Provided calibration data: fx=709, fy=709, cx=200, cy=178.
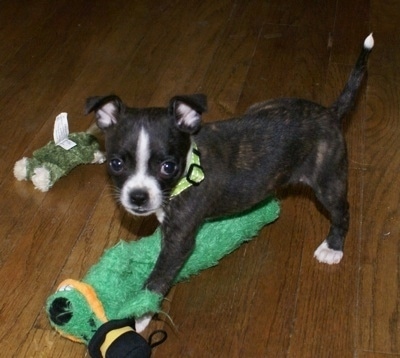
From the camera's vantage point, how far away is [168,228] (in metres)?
2.92

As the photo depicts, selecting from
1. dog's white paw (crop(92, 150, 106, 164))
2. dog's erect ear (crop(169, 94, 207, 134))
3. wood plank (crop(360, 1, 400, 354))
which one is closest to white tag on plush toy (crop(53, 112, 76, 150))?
→ dog's white paw (crop(92, 150, 106, 164))

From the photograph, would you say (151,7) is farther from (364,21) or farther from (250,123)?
(250,123)

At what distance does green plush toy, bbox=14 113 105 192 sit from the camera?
3686 millimetres

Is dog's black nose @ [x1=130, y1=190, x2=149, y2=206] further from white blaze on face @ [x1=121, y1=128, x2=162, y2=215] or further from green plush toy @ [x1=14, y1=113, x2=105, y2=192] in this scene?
green plush toy @ [x1=14, y1=113, x2=105, y2=192]

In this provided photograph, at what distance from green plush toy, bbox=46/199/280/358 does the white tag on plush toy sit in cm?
94

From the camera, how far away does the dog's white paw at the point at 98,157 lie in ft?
12.7

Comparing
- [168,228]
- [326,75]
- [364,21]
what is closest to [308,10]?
[364,21]

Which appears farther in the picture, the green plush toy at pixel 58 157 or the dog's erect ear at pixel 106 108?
the green plush toy at pixel 58 157

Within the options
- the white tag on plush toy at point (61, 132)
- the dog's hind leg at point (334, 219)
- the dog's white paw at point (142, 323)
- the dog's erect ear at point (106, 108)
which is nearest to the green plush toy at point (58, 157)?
the white tag on plush toy at point (61, 132)

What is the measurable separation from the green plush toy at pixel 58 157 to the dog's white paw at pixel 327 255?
1314 mm

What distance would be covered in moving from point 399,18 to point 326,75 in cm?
109

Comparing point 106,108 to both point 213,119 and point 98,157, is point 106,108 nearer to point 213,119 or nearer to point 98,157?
point 98,157

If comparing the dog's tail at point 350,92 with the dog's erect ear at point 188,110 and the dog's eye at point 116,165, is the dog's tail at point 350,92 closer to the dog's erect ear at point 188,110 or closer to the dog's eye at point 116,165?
the dog's erect ear at point 188,110

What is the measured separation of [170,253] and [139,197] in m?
0.38
